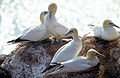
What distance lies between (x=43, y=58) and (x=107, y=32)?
140cm

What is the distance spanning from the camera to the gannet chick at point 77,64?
818 cm

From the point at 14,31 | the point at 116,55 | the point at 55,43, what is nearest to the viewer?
the point at 116,55

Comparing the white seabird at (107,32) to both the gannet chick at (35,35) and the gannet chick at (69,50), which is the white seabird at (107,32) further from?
the gannet chick at (35,35)

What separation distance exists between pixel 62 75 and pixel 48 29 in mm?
1394

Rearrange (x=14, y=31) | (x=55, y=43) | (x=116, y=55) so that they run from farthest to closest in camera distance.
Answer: (x=14, y=31)
(x=55, y=43)
(x=116, y=55)

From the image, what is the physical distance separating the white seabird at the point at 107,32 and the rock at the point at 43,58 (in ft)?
0.33

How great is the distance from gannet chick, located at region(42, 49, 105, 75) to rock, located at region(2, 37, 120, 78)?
0.44 ft

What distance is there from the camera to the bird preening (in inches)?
324

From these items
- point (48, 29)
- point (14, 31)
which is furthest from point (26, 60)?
point (14, 31)

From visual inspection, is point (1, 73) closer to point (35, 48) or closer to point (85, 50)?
point (35, 48)

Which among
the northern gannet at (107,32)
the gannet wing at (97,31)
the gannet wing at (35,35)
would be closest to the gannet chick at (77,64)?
the northern gannet at (107,32)

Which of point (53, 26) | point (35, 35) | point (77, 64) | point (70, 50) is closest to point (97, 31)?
point (53, 26)

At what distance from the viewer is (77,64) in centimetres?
823

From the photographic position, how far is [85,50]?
9055mm
